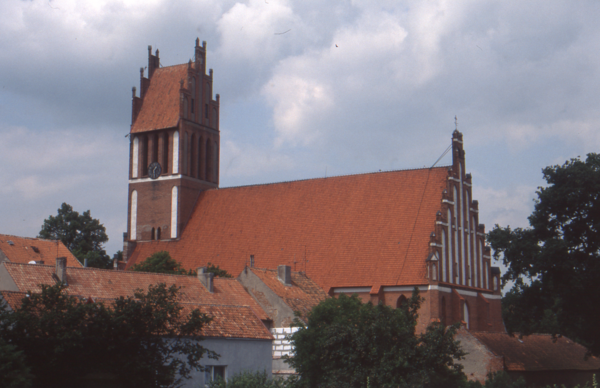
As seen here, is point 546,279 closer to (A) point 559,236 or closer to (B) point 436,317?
(A) point 559,236

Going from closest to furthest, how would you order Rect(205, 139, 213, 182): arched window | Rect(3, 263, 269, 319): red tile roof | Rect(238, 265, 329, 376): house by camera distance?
Rect(3, 263, 269, 319): red tile roof, Rect(238, 265, 329, 376): house, Rect(205, 139, 213, 182): arched window

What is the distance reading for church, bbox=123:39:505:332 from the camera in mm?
42906

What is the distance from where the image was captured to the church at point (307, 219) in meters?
42.9

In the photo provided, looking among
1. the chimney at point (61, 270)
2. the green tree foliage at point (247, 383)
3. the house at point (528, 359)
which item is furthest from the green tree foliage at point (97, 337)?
the house at point (528, 359)

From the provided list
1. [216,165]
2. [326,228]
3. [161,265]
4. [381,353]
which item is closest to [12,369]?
[381,353]

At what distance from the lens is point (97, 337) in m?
19.9

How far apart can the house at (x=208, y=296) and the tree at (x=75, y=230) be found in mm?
34990

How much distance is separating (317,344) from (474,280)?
24.9 meters

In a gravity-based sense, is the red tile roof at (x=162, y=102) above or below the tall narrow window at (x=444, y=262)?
above

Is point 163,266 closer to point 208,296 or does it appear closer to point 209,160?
point 209,160

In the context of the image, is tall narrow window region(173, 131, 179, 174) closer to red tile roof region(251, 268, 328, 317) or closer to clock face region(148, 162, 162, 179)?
clock face region(148, 162, 162, 179)

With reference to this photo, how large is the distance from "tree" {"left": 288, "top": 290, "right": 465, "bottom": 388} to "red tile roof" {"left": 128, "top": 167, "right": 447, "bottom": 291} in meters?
19.3

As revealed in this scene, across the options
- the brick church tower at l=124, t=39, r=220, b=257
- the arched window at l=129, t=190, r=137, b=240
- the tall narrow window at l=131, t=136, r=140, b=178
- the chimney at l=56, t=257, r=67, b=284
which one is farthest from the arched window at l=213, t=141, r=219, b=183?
the chimney at l=56, t=257, r=67, b=284

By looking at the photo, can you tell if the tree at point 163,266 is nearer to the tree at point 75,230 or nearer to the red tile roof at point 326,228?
the red tile roof at point 326,228
